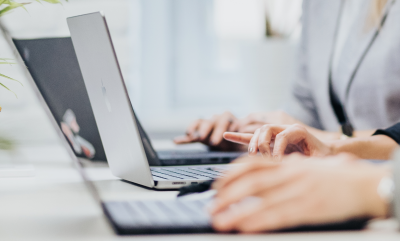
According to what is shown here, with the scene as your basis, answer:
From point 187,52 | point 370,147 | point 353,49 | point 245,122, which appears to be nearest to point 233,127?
point 245,122

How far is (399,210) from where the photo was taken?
0.27m

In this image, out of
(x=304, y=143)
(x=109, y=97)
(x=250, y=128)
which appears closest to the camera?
(x=109, y=97)

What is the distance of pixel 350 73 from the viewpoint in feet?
3.22

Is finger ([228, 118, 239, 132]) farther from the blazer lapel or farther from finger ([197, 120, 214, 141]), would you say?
the blazer lapel

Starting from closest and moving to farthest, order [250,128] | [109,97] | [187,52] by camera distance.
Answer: [109,97]
[250,128]
[187,52]

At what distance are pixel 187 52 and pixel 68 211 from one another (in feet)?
4.67

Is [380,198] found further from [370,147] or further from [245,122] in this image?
[245,122]

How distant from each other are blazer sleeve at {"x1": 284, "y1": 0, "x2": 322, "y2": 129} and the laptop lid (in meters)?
0.85

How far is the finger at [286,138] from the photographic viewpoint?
1.58ft

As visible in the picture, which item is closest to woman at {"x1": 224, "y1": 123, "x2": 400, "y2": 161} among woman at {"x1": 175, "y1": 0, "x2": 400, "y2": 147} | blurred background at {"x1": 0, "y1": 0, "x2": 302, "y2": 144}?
woman at {"x1": 175, "y1": 0, "x2": 400, "y2": 147}

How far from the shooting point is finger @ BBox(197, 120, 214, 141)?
2.85ft

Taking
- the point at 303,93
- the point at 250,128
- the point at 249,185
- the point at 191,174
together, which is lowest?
the point at 303,93

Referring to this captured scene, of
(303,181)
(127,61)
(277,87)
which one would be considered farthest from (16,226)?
(127,61)

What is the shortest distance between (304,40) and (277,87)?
0.68 feet
